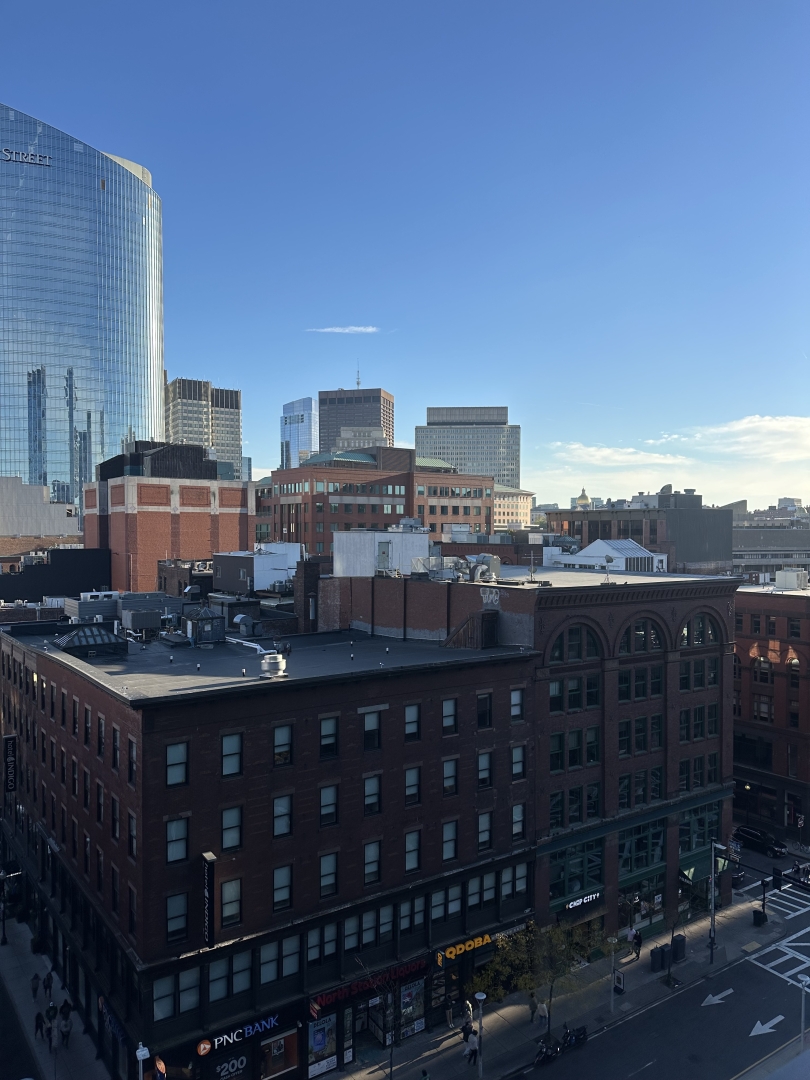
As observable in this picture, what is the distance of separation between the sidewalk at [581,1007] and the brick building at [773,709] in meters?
18.3

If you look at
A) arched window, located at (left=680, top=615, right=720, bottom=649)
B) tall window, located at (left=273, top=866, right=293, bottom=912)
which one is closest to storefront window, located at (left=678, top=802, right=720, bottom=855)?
arched window, located at (left=680, top=615, right=720, bottom=649)

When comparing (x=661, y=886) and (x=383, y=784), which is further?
(x=661, y=886)

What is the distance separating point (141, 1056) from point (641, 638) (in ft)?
117

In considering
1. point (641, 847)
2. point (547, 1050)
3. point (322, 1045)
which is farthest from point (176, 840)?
point (641, 847)

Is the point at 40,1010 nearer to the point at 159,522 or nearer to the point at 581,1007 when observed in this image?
the point at 581,1007

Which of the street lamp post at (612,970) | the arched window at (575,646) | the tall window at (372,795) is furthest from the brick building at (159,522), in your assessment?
the street lamp post at (612,970)

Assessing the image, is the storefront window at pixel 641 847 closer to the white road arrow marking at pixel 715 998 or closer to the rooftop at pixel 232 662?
the white road arrow marking at pixel 715 998

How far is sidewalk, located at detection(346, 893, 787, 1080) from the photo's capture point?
3753 cm

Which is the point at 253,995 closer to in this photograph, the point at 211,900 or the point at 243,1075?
the point at 243,1075

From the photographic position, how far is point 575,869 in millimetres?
46781

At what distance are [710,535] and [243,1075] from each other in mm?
117818

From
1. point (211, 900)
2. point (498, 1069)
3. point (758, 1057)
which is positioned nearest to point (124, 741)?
point (211, 900)

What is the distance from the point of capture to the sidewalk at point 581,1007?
37.5 m

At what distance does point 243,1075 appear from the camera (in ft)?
115
